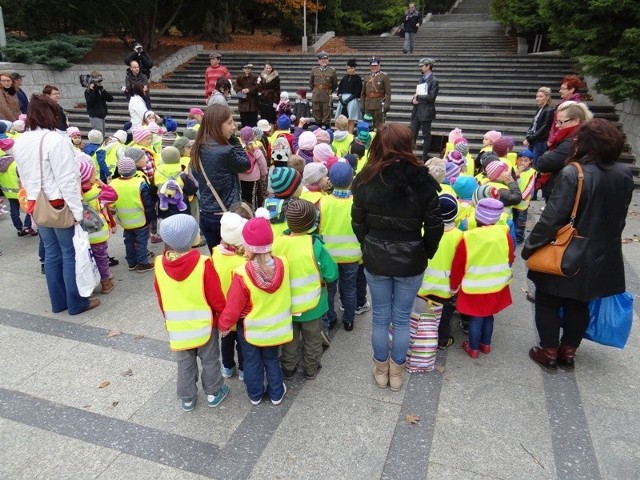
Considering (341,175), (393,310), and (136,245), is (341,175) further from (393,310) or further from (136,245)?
(136,245)

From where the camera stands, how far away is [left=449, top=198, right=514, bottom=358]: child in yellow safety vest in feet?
12.0

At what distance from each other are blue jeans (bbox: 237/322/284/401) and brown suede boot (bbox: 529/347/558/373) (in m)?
2.18

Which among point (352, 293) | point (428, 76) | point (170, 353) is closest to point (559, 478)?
point (352, 293)

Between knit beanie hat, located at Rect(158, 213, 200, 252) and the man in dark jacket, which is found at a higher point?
the man in dark jacket

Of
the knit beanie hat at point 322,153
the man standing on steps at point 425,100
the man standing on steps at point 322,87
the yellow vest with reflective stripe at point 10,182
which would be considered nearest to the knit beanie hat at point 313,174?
the knit beanie hat at point 322,153

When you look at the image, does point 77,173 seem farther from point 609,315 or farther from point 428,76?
point 428,76

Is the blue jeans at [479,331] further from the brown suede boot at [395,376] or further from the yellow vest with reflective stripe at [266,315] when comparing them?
the yellow vest with reflective stripe at [266,315]

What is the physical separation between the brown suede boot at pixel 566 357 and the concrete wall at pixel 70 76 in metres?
15.0

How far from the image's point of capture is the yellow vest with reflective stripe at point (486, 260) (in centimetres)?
366

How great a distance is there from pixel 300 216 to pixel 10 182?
5.25 m

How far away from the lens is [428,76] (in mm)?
9578

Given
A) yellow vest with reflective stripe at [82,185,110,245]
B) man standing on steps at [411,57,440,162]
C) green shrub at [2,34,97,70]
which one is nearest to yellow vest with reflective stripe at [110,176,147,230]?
yellow vest with reflective stripe at [82,185,110,245]

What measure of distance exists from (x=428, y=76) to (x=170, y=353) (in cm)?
784

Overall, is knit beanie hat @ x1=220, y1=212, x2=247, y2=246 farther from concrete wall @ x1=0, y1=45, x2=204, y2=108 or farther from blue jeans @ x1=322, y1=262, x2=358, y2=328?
concrete wall @ x1=0, y1=45, x2=204, y2=108
